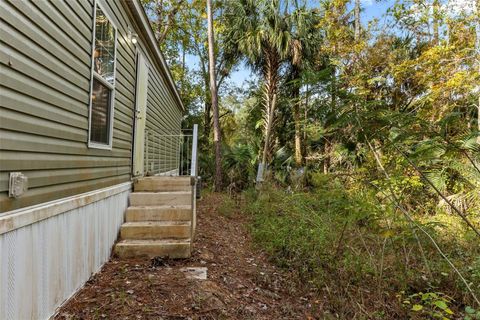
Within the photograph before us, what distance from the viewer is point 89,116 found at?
3.43 metres

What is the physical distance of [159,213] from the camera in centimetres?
461

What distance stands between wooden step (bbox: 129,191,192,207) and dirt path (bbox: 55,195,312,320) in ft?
2.75

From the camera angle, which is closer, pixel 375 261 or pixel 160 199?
pixel 375 261

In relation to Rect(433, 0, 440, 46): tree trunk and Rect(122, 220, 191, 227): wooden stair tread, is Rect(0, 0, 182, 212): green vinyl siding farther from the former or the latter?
Rect(433, 0, 440, 46): tree trunk

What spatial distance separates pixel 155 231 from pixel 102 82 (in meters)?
2.02

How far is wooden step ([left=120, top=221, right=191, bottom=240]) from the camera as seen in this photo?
4.31 m

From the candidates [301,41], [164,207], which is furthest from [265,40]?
[164,207]

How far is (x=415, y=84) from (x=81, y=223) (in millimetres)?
10022

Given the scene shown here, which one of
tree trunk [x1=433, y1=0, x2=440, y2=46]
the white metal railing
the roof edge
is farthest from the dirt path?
tree trunk [x1=433, y1=0, x2=440, y2=46]

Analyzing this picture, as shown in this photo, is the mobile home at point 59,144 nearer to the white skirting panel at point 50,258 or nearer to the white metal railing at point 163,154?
the white skirting panel at point 50,258

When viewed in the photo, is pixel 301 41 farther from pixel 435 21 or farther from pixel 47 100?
pixel 47 100

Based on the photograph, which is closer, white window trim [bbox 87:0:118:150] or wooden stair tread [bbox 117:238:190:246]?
white window trim [bbox 87:0:118:150]

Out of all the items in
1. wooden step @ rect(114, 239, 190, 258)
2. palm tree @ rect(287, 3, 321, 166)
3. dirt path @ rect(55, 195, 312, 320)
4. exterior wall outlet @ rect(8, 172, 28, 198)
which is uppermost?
palm tree @ rect(287, 3, 321, 166)

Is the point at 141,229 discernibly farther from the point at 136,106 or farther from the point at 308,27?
the point at 308,27
